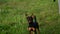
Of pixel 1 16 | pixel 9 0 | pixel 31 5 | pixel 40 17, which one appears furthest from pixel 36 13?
pixel 9 0

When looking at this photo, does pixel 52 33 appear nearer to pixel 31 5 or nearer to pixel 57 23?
pixel 57 23

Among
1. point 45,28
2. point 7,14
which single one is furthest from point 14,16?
point 45,28

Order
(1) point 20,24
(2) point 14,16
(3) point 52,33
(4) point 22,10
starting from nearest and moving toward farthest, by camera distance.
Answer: (3) point 52,33
(1) point 20,24
(2) point 14,16
(4) point 22,10

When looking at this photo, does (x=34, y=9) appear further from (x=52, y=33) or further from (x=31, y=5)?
(x=52, y=33)

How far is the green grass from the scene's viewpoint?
4450mm

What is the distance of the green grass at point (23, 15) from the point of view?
445 centimetres

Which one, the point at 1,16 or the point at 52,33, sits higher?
the point at 1,16

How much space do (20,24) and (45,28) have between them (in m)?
Answer: 0.66

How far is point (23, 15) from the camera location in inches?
201

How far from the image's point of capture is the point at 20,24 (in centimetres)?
467

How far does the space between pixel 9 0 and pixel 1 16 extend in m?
1.14

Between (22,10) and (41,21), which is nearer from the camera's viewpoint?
(41,21)

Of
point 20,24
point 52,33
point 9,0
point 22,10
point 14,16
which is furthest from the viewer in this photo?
point 9,0

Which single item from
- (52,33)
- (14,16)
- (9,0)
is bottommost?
(52,33)
